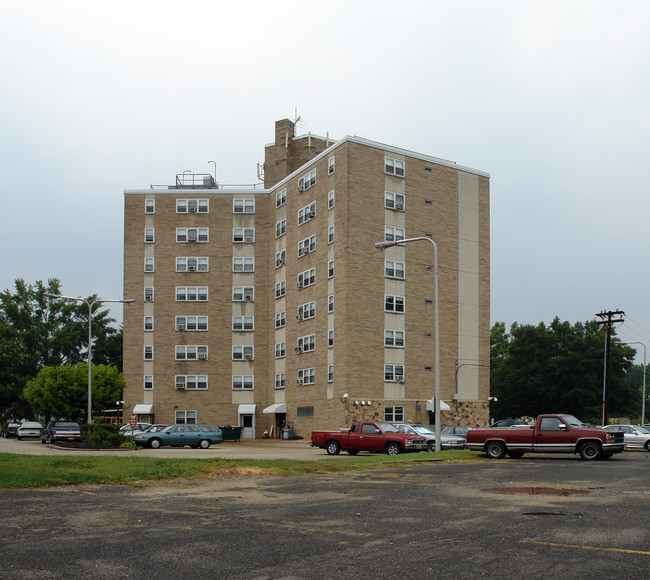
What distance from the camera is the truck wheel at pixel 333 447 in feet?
117

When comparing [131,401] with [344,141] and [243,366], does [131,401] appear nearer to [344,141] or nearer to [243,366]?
[243,366]

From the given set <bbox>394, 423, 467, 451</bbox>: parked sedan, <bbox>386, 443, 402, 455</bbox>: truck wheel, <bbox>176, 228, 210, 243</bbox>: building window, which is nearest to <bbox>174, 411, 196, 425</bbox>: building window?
<bbox>176, 228, 210, 243</bbox>: building window

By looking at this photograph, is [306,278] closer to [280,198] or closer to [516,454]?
[280,198]

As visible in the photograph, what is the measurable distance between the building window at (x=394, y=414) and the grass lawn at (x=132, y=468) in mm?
29683

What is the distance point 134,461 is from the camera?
77.2 ft

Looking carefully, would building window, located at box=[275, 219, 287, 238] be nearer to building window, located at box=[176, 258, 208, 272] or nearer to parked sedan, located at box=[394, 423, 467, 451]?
building window, located at box=[176, 258, 208, 272]

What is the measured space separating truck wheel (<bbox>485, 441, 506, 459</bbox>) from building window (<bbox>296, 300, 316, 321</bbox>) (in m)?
32.3

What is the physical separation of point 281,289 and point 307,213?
812 centimetres

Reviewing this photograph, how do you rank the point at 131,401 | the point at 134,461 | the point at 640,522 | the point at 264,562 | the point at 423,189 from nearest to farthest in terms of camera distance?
the point at 264,562 < the point at 640,522 < the point at 134,461 < the point at 423,189 < the point at 131,401

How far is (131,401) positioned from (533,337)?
48508mm

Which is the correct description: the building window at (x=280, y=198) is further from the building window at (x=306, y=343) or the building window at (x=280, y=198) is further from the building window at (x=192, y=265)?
the building window at (x=306, y=343)

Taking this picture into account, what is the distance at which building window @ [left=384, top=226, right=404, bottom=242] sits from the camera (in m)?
58.9

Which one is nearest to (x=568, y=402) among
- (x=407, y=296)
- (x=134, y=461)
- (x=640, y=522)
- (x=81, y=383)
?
(x=407, y=296)

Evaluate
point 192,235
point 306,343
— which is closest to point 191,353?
point 192,235
